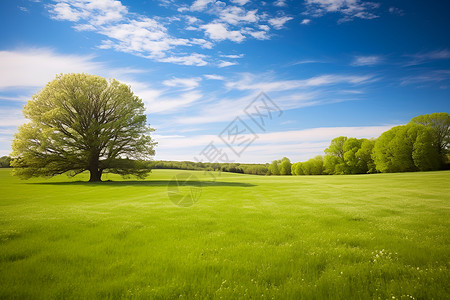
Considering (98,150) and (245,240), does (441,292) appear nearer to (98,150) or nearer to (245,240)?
(245,240)

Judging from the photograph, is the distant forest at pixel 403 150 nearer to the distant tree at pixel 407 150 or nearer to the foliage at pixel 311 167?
the distant tree at pixel 407 150

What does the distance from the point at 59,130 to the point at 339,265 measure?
4592 centimetres

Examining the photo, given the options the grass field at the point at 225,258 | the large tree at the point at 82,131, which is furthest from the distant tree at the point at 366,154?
the grass field at the point at 225,258

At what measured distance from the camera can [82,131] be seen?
38344mm

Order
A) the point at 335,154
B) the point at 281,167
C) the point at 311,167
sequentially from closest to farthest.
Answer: the point at 335,154
the point at 311,167
the point at 281,167

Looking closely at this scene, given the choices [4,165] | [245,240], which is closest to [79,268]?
[245,240]

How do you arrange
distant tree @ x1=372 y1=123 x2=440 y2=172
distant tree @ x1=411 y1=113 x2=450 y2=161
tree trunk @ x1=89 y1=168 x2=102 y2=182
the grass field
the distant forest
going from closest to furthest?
the grass field, tree trunk @ x1=89 y1=168 x2=102 y2=182, distant tree @ x1=372 y1=123 x2=440 y2=172, the distant forest, distant tree @ x1=411 y1=113 x2=450 y2=161

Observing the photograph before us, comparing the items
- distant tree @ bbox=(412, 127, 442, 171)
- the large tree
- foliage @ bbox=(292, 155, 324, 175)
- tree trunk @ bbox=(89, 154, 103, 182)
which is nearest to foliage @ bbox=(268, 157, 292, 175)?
foliage @ bbox=(292, 155, 324, 175)

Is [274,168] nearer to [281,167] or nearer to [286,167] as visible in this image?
[281,167]

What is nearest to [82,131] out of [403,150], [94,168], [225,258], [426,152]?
[94,168]

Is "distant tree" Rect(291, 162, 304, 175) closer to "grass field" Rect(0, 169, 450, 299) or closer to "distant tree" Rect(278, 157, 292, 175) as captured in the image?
"distant tree" Rect(278, 157, 292, 175)

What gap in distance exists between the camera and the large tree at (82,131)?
35.3m

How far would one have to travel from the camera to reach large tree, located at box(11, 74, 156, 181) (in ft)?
116

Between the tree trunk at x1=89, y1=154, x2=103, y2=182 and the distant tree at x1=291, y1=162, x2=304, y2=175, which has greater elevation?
the tree trunk at x1=89, y1=154, x2=103, y2=182
